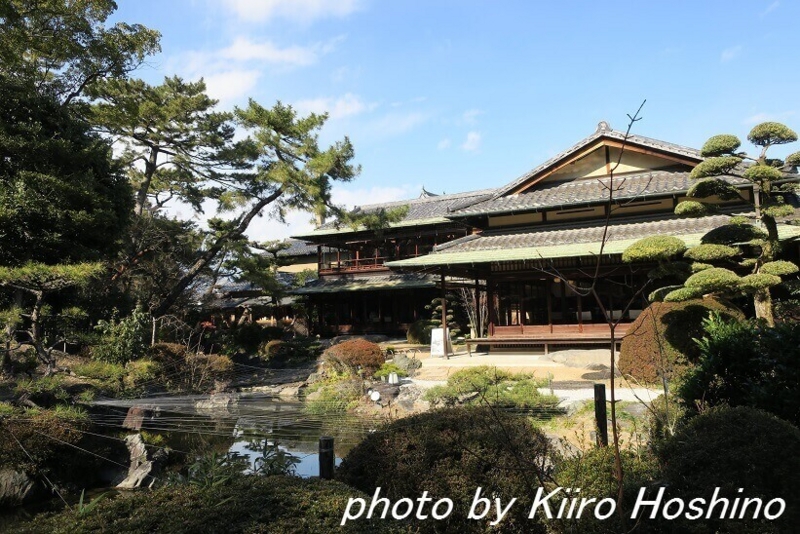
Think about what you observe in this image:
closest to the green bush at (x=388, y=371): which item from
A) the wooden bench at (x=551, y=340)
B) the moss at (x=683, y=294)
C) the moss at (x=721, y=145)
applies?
the wooden bench at (x=551, y=340)

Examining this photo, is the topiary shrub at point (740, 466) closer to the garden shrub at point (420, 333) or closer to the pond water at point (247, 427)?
the pond water at point (247, 427)

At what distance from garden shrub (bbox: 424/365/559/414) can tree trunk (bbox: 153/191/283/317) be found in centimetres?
1128

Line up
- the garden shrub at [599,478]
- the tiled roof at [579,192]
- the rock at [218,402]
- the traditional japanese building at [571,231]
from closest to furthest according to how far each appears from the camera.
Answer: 1. the garden shrub at [599,478]
2. the rock at [218,402]
3. the traditional japanese building at [571,231]
4. the tiled roof at [579,192]

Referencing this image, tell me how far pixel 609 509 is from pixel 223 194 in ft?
64.9

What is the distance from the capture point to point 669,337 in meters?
10.7

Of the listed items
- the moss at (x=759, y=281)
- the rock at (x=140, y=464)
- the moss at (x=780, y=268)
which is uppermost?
the moss at (x=780, y=268)

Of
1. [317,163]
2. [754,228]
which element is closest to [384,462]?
[754,228]

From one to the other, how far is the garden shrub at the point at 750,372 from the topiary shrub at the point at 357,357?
394 inches

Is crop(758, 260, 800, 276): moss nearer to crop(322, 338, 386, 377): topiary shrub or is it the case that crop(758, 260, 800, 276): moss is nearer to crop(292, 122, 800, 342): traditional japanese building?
crop(292, 122, 800, 342): traditional japanese building

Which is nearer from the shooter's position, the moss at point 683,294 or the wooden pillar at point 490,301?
the moss at point 683,294

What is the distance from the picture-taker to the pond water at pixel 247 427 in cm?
645

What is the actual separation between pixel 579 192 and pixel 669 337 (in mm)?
7946

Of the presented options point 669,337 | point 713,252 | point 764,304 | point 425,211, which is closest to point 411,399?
point 669,337

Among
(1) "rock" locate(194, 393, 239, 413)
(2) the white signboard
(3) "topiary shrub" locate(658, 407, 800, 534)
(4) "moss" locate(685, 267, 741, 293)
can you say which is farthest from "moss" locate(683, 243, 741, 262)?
(1) "rock" locate(194, 393, 239, 413)
